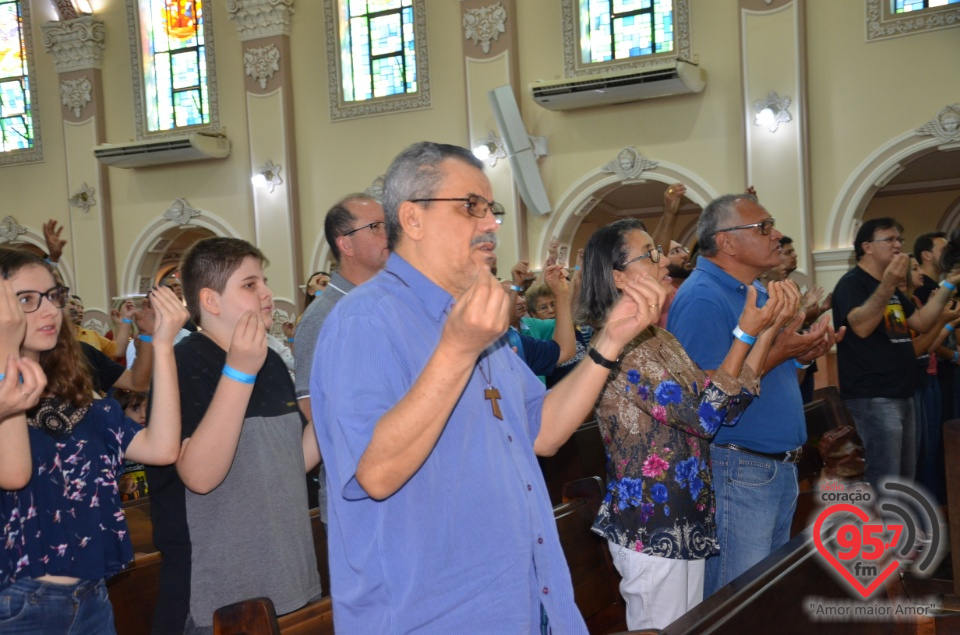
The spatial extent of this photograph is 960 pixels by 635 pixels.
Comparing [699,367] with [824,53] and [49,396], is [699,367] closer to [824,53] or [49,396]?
[49,396]

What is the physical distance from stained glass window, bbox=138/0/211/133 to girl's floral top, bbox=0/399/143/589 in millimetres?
11281

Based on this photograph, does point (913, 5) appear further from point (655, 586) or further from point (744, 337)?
point (655, 586)

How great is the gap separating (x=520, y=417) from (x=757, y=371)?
1.31 m

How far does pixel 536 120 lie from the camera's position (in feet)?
36.4

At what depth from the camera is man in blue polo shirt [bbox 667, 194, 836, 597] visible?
2926 millimetres

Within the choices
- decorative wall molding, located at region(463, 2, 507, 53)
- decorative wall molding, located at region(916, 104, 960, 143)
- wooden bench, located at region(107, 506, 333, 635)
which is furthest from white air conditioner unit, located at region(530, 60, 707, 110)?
wooden bench, located at region(107, 506, 333, 635)

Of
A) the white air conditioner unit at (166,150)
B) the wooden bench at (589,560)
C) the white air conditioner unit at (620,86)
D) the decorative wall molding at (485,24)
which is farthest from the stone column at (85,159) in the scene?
the wooden bench at (589,560)

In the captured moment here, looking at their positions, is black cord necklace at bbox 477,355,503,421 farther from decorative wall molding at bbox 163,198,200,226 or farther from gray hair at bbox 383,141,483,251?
decorative wall molding at bbox 163,198,200,226

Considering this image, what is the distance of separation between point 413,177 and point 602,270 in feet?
3.99

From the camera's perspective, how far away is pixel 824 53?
988cm

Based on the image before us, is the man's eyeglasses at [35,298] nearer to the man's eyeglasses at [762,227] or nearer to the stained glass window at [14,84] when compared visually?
the man's eyeglasses at [762,227]

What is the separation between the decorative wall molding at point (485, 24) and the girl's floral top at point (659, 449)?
9.01 metres

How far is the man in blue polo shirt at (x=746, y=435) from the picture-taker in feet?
9.60

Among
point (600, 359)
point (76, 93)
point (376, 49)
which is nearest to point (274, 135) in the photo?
point (376, 49)
